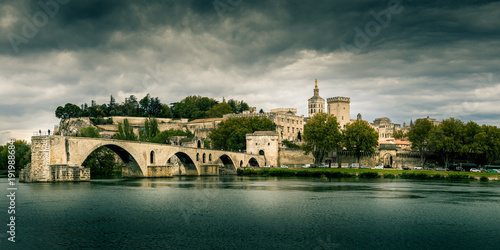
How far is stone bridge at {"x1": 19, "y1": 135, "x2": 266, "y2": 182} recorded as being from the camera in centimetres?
3988

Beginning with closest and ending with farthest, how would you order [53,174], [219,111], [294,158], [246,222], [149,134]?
[246,222]
[53,174]
[294,158]
[149,134]
[219,111]

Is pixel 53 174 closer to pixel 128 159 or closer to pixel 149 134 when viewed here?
pixel 128 159

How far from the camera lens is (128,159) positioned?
53.8 metres

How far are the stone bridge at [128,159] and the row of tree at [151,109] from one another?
5858cm

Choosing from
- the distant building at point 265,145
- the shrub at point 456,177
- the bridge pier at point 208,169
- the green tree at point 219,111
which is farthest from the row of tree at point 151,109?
the shrub at point 456,177

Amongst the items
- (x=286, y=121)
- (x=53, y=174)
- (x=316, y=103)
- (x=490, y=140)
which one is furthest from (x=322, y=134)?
(x=316, y=103)

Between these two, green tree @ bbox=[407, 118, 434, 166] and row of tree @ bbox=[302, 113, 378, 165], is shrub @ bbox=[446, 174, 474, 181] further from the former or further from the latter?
green tree @ bbox=[407, 118, 434, 166]

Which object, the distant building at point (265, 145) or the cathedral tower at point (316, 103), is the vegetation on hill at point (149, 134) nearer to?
the distant building at point (265, 145)

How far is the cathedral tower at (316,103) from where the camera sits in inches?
6171

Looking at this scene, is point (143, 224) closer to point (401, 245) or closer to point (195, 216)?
point (195, 216)

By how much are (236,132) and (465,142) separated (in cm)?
4327

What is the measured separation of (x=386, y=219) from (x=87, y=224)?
14694mm

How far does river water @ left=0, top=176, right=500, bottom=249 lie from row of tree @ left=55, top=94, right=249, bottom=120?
348 ft

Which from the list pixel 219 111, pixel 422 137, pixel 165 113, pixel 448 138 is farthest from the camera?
pixel 165 113
